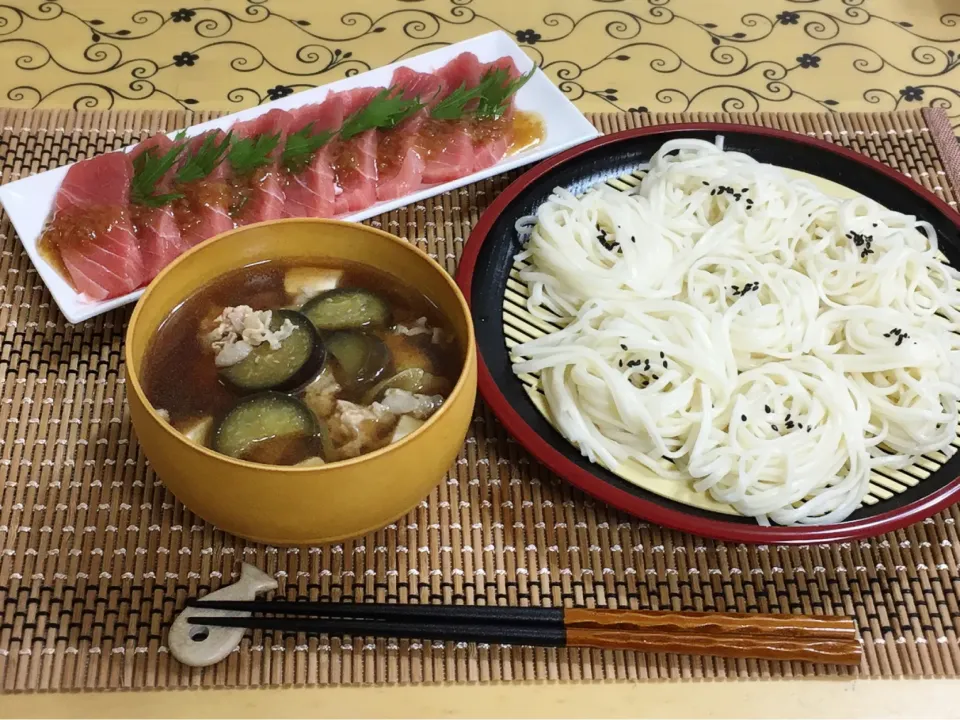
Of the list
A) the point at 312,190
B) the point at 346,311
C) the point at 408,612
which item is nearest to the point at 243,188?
the point at 312,190

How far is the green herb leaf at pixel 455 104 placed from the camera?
1.97 meters

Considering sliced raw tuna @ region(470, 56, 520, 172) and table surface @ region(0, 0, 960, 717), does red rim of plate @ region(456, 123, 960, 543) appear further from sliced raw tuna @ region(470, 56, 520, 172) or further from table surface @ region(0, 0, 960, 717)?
table surface @ region(0, 0, 960, 717)

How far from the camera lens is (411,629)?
1227mm

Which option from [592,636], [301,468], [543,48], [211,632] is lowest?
[211,632]

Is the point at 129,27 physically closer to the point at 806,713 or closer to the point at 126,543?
the point at 126,543

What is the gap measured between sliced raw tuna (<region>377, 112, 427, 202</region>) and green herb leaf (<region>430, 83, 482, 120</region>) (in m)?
0.07

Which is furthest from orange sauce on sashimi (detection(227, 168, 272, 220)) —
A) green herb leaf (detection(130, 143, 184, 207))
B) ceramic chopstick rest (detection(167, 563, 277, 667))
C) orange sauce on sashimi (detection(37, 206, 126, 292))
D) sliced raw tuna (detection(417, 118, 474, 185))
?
ceramic chopstick rest (detection(167, 563, 277, 667))

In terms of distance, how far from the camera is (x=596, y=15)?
2.73 meters

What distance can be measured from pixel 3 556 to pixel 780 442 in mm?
1258

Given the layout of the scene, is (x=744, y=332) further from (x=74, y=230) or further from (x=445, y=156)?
(x=74, y=230)

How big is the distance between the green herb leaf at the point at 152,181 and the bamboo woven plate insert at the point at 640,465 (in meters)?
0.71

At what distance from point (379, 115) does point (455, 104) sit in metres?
0.19

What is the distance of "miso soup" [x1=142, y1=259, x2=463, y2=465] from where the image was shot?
1.25 metres

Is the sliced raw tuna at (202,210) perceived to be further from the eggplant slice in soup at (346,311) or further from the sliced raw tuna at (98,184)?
the eggplant slice in soup at (346,311)
